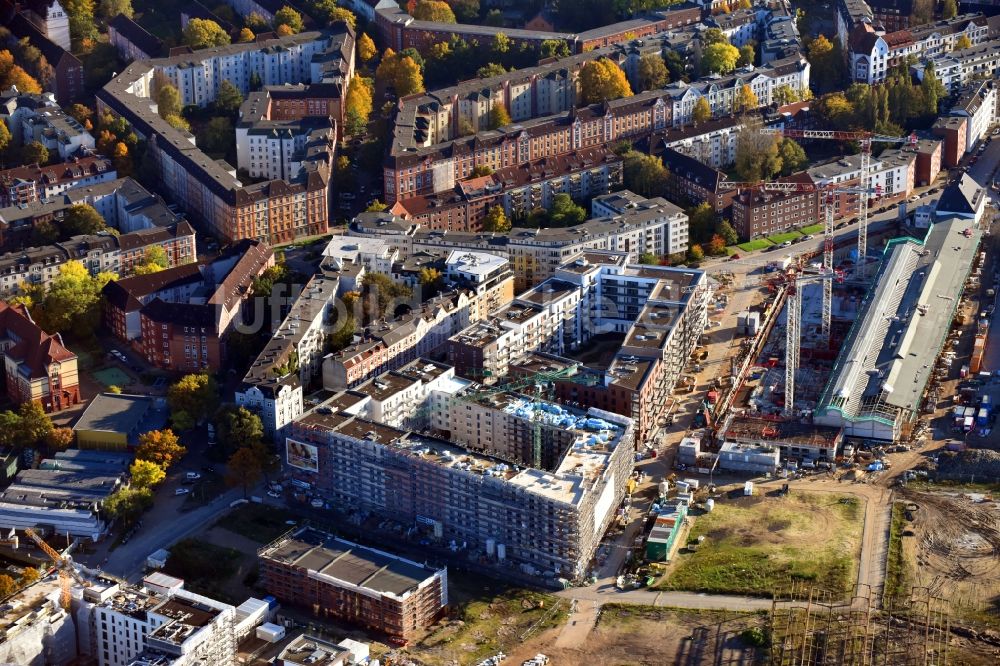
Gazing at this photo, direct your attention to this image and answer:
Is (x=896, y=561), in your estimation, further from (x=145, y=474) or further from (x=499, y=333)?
(x=145, y=474)

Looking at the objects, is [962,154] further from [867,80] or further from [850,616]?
[850,616]

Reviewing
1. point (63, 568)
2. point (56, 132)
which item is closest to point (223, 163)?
point (56, 132)

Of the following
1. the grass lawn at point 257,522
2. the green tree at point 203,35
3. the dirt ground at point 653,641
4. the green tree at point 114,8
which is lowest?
the dirt ground at point 653,641

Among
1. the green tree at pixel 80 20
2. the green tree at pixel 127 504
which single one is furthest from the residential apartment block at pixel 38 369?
the green tree at pixel 80 20

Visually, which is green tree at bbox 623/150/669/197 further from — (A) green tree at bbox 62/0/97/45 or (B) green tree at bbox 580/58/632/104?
(A) green tree at bbox 62/0/97/45

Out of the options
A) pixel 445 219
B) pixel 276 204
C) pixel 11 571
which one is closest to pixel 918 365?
pixel 445 219

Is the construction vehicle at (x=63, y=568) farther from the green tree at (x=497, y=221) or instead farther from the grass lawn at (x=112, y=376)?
the green tree at (x=497, y=221)
